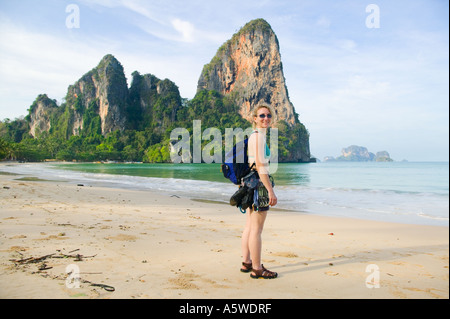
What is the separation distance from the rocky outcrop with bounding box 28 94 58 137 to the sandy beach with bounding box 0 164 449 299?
160022 millimetres

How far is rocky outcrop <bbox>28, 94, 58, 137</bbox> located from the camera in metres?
142

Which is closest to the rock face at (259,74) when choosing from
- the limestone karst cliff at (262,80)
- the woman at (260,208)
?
the limestone karst cliff at (262,80)

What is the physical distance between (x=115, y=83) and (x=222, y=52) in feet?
177

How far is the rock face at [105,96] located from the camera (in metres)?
121

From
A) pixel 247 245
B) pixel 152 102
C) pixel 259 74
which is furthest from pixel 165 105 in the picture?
pixel 247 245

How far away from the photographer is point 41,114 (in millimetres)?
145250

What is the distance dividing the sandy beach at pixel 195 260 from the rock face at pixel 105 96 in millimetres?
127735

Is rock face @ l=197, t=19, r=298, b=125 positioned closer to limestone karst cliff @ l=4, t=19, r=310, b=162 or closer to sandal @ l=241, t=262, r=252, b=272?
limestone karst cliff @ l=4, t=19, r=310, b=162

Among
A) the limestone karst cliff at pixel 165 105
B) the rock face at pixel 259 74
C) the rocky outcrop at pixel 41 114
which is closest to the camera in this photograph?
the limestone karst cliff at pixel 165 105

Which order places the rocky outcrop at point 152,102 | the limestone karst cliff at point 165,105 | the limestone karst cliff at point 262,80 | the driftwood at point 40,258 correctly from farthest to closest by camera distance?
1. the limestone karst cliff at point 262,80
2. the rocky outcrop at point 152,102
3. the limestone karst cliff at point 165,105
4. the driftwood at point 40,258

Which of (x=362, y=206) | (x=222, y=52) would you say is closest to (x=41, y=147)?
(x=222, y=52)

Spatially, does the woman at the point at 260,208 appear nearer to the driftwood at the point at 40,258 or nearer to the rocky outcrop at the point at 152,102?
the driftwood at the point at 40,258

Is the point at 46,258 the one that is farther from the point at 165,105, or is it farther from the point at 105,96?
the point at 105,96

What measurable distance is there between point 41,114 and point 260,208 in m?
171
